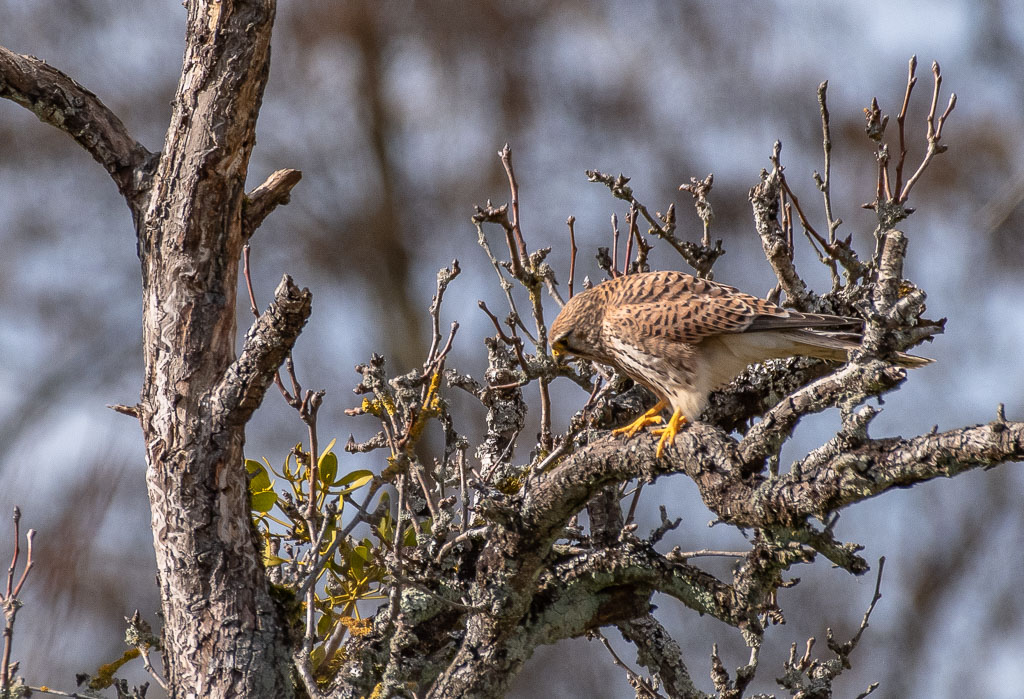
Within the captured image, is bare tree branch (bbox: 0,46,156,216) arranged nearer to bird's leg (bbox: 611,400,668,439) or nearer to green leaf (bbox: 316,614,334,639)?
green leaf (bbox: 316,614,334,639)

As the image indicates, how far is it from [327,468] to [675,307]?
903 millimetres

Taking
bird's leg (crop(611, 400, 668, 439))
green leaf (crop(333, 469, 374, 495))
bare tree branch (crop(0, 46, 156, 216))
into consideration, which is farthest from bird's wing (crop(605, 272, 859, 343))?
bare tree branch (crop(0, 46, 156, 216))

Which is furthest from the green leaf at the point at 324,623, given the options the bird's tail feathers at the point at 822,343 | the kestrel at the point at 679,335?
the bird's tail feathers at the point at 822,343

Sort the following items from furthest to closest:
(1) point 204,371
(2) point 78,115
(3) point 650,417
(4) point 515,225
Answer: (3) point 650,417, (4) point 515,225, (2) point 78,115, (1) point 204,371

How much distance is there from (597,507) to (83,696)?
1.01 meters

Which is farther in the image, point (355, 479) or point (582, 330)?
point (582, 330)

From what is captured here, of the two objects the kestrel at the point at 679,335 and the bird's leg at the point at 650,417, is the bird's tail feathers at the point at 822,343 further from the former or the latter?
the bird's leg at the point at 650,417

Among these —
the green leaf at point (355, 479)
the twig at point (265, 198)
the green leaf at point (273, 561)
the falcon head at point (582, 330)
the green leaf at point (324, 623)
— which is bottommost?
the green leaf at point (324, 623)

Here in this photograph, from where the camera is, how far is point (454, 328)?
1.85 meters

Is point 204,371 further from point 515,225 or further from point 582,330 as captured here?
point 582,330

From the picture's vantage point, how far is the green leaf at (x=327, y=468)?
2068 mm

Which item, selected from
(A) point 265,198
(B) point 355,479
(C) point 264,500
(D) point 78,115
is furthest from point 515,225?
(D) point 78,115

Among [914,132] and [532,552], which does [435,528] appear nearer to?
[532,552]

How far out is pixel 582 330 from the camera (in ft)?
8.06
